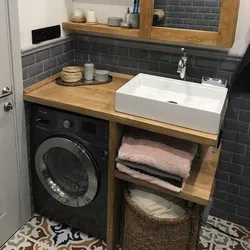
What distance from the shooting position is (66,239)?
2.27m

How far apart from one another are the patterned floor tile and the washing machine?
5 centimetres

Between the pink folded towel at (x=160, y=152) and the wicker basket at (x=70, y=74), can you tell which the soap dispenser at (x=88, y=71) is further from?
the pink folded towel at (x=160, y=152)

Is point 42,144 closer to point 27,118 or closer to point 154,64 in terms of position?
point 27,118

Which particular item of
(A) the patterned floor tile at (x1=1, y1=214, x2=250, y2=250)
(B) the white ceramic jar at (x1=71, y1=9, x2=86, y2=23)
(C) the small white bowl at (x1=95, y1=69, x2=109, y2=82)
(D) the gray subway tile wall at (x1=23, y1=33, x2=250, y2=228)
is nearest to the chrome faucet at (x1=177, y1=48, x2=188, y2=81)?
(D) the gray subway tile wall at (x1=23, y1=33, x2=250, y2=228)

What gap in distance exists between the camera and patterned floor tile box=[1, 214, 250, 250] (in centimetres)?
221

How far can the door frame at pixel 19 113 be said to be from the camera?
1.89 m

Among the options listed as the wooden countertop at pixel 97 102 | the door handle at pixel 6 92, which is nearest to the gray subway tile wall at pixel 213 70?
the wooden countertop at pixel 97 102

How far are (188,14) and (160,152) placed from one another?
2.81 feet

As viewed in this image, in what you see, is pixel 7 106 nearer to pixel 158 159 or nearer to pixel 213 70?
pixel 158 159

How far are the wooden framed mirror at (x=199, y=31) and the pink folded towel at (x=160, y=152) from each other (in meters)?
0.60

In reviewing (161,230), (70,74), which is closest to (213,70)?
(70,74)

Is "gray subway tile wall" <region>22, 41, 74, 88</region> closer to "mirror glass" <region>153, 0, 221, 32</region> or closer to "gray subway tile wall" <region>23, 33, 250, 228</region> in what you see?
"gray subway tile wall" <region>23, 33, 250, 228</region>

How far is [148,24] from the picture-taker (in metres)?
2.06

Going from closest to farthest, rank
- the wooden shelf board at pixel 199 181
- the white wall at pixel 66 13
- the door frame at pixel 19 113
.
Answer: the wooden shelf board at pixel 199 181 → the door frame at pixel 19 113 → the white wall at pixel 66 13
